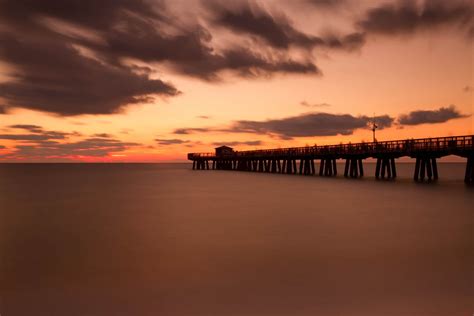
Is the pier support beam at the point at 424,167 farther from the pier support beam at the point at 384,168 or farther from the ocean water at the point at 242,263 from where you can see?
the ocean water at the point at 242,263

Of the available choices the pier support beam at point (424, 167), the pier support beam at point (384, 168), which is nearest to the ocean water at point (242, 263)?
the pier support beam at point (424, 167)

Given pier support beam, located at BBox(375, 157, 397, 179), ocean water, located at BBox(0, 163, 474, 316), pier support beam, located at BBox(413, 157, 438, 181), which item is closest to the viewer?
ocean water, located at BBox(0, 163, 474, 316)

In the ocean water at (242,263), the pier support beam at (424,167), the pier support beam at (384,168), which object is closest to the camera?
the ocean water at (242,263)

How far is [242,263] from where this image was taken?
9.39m

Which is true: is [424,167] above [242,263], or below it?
above

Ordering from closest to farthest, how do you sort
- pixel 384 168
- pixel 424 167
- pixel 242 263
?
pixel 242 263, pixel 424 167, pixel 384 168

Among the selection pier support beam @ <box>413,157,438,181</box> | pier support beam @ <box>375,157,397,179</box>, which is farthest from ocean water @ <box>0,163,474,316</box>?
pier support beam @ <box>375,157,397,179</box>

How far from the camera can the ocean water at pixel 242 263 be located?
668 centimetres

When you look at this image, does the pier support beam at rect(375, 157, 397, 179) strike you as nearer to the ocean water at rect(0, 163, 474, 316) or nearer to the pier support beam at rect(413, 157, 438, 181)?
the pier support beam at rect(413, 157, 438, 181)

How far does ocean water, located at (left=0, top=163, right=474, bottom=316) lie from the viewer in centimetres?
668

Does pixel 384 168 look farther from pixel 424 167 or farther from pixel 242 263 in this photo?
pixel 242 263

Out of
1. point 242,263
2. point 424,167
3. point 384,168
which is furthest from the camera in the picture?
point 384,168

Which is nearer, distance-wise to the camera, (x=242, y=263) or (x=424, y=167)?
(x=242, y=263)

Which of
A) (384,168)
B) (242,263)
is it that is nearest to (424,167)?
(384,168)
